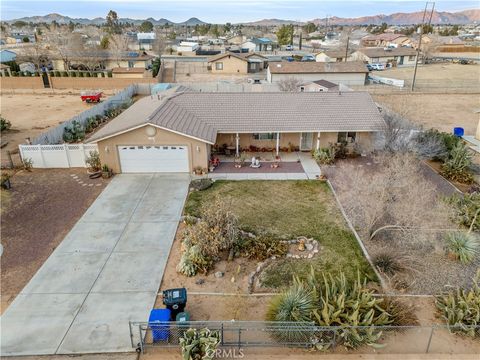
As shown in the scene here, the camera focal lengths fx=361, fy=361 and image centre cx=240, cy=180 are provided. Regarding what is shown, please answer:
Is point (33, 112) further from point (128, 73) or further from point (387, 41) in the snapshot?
point (387, 41)

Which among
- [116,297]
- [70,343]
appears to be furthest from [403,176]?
[70,343]

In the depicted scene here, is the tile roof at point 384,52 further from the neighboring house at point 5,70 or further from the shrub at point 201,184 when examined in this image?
the shrub at point 201,184

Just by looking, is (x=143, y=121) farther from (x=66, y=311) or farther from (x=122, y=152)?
(x=66, y=311)

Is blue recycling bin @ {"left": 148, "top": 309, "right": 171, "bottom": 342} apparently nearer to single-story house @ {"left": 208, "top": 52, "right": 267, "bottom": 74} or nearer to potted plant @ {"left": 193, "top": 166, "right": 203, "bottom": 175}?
potted plant @ {"left": 193, "top": 166, "right": 203, "bottom": 175}

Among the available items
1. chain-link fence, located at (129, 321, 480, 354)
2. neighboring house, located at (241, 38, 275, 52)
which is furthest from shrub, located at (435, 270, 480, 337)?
neighboring house, located at (241, 38, 275, 52)

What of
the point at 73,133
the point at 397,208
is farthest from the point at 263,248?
the point at 73,133

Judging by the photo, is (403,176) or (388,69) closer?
(403,176)

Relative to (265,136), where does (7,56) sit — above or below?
above
